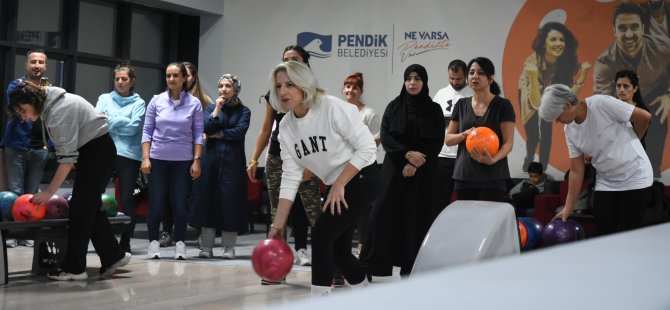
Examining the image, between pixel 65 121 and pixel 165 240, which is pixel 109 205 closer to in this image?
pixel 65 121

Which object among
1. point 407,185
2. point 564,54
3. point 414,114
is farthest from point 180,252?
point 564,54

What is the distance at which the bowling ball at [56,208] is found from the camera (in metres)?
5.68

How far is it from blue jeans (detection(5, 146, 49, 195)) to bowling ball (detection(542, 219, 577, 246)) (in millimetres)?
4277

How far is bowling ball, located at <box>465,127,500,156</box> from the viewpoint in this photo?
189 inches

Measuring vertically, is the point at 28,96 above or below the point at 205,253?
above

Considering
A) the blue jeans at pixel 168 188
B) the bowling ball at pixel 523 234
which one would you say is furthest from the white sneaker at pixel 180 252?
the bowling ball at pixel 523 234

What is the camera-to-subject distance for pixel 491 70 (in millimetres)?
5039

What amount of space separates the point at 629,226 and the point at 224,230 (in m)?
3.45

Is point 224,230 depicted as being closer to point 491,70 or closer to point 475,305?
point 491,70

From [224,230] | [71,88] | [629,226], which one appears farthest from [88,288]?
[71,88]

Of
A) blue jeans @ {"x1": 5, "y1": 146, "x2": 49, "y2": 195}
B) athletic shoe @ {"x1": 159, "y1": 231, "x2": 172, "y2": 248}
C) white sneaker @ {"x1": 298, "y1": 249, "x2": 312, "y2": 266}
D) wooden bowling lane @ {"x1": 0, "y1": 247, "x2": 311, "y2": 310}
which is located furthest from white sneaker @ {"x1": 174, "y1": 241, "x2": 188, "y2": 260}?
blue jeans @ {"x1": 5, "y1": 146, "x2": 49, "y2": 195}

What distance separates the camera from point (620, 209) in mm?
4355

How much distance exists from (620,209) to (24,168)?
5.21 m

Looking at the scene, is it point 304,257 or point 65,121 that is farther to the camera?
point 304,257
